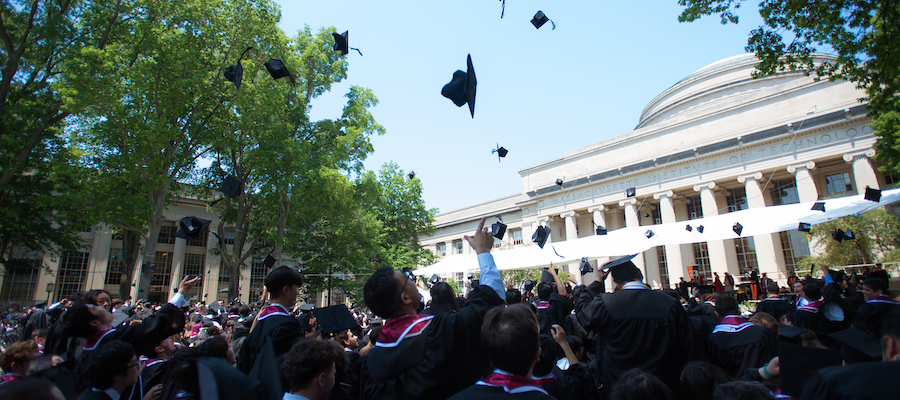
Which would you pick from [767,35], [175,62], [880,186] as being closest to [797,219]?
[767,35]

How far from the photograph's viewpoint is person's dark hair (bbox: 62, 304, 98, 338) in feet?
10.7

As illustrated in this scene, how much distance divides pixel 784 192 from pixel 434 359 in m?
35.3

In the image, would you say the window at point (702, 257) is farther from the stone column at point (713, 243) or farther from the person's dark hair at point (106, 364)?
the person's dark hair at point (106, 364)

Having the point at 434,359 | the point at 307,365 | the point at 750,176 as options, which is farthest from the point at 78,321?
the point at 750,176

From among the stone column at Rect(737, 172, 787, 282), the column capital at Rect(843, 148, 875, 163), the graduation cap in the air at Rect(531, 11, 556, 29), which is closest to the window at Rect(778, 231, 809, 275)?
the stone column at Rect(737, 172, 787, 282)

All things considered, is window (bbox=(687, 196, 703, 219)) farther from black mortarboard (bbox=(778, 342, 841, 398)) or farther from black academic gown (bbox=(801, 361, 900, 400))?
black academic gown (bbox=(801, 361, 900, 400))

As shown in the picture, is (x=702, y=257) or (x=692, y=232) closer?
(x=692, y=232)

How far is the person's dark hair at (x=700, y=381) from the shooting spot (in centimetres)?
212

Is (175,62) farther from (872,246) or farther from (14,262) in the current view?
(872,246)

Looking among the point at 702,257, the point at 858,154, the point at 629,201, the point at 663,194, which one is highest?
the point at 858,154

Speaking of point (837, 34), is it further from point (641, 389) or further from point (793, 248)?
point (793, 248)

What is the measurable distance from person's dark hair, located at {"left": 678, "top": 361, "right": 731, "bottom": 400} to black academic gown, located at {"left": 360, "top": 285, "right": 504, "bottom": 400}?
988mm

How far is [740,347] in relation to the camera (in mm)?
3881

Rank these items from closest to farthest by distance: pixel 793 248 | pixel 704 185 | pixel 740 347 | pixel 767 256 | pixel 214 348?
pixel 214 348, pixel 740 347, pixel 767 256, pixel 793 248, pixel 704 185
